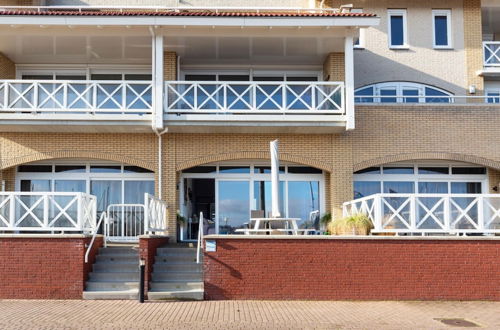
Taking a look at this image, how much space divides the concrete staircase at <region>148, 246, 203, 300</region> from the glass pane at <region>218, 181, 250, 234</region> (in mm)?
3351

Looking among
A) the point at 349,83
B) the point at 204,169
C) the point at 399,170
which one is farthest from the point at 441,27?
the point at 204,169

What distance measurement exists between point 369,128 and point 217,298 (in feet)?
25.1

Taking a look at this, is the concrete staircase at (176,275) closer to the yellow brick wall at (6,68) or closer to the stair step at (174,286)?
the stair step at (174,286)

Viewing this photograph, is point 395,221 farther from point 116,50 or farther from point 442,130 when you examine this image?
point 116,50

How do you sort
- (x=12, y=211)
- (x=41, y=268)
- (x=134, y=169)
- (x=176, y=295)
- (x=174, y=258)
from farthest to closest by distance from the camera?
1. (x=134, y=169)
2. (x=174, y=258)
3. (x=12, y=211)
4. (x=41, y=268)
5. (x=176, y=295)

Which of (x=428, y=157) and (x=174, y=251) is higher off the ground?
(x=428, y=157)

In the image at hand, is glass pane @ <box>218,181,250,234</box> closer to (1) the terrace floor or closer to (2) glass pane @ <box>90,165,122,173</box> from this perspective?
(2) glass pane @ <box>90,165,122,173</box>

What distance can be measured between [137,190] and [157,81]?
11.9 feet

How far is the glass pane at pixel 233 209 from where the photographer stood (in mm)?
19094

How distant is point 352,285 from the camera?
13867mm

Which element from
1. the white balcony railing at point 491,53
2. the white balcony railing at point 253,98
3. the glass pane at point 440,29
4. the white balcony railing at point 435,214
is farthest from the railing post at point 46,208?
the white balcony railing at point 491,53

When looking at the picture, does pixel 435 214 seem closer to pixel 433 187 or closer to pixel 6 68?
pixel 433 187

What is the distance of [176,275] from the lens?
14.5 meters

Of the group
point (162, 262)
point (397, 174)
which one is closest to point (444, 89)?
point (397, 174)
